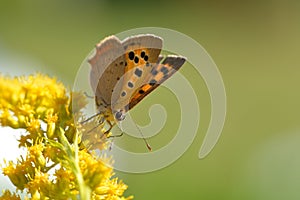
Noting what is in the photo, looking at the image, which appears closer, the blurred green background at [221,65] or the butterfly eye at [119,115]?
the butterfly eye at [119,115]

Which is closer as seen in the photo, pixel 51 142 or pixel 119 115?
pixel 51 142

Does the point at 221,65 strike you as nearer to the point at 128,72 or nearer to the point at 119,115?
the point at 128,72

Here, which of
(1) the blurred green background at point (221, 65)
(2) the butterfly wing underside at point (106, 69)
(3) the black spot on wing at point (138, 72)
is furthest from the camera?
(1) the blurred green background at point (221, 65)

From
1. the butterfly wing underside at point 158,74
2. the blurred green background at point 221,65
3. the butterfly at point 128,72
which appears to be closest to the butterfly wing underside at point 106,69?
the butterfly at point 128,72

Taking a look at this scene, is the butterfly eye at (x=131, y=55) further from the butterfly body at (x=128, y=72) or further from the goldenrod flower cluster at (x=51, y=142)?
the goldenrod flower cluster at (x=51, y=142)

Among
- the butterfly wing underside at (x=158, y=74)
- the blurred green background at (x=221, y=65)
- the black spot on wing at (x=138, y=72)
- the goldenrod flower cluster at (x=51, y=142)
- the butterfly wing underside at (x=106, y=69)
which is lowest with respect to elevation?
the goldenrod flower cluster at (x=51, y=142)

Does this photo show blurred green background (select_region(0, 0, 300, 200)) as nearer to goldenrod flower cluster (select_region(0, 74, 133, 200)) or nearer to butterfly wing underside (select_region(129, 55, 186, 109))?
butterfly wing underside (select_region(129, 55, 186, 109))

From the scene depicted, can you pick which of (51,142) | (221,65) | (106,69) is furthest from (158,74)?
(221,65)

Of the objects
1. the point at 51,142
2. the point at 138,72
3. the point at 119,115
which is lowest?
the point at 51,142

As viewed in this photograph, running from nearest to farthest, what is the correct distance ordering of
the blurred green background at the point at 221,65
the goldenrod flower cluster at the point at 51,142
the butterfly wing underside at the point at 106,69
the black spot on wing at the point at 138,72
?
the goldenrod flower cluster at the point at 51,142
the butterfly wing underside at the point at 106,69
the black spot on wing at the point at 138,72
the blurred green background at the point at 221,65
